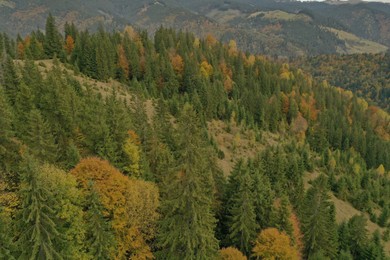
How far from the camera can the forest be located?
33875mm

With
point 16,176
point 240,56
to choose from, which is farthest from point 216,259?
point 240,56

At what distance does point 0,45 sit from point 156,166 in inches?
2973

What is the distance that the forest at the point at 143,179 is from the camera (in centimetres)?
3388

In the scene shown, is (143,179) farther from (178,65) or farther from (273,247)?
(178,65)

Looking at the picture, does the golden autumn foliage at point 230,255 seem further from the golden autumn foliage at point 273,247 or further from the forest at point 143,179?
the golden autumn foliage at point 273,247

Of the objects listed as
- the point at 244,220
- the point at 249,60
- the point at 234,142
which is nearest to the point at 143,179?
the point at 244,220

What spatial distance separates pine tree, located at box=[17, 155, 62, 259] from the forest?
0.12 m

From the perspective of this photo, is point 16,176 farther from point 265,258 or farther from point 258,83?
point 258,83

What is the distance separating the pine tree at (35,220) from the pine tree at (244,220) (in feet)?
80.5

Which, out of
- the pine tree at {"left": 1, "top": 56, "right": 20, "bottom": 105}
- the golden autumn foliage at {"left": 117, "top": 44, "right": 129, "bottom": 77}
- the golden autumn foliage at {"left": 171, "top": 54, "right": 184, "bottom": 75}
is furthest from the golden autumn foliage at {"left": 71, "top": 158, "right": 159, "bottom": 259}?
the golden autumn foliage at {"left": 171, "top": 54, "right": 184, "bottom": 75}

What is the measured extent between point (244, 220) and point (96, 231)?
21253mm

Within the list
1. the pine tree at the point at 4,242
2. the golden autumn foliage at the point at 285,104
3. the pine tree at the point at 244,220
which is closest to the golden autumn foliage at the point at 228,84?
the golden autumn foliage at the point at 285,104

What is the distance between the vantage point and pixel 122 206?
38750mm

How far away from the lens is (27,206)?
1188 inches
